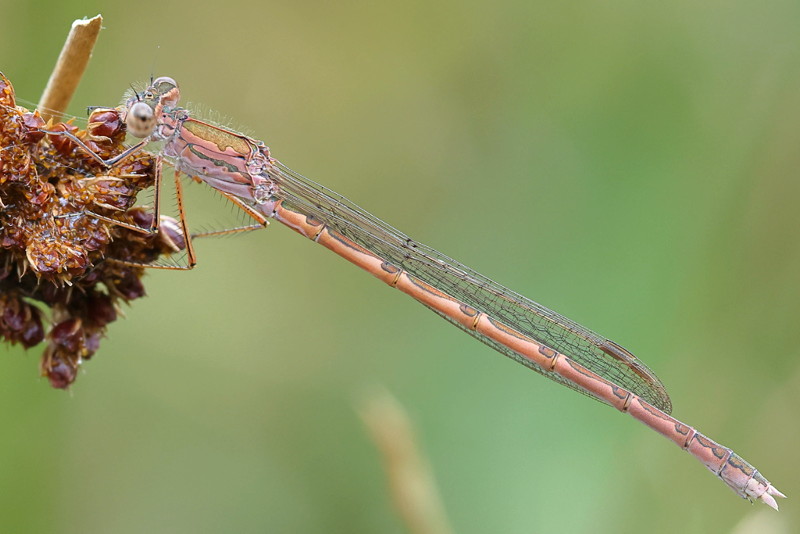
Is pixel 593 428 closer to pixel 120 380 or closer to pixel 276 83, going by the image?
pixel 120 380

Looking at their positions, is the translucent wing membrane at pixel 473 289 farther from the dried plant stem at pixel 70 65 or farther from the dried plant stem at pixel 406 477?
the dried plant stem at pixel 406 477

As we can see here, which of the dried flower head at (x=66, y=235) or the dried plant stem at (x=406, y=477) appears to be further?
the dried flower head at (x=66, y=235)

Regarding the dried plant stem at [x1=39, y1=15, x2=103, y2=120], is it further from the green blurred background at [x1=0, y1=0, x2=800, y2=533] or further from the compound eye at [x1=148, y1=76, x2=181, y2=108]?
the green blurred background at [x1=0, y1=0, x2=800, y2=533]

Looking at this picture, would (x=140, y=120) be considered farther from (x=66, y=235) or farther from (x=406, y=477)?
(x=406, y=477)

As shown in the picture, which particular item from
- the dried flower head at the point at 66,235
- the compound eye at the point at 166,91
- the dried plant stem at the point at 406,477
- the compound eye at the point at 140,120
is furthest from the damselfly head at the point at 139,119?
the dried plant stem at the point at 406,477

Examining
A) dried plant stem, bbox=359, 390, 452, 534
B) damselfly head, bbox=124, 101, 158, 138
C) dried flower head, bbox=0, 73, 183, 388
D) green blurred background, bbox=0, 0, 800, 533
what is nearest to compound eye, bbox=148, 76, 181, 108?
damselfly head, bbox=124, 101, 158, 138

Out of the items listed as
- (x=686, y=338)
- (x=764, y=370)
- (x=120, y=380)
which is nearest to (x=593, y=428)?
(x=686, y=338)
